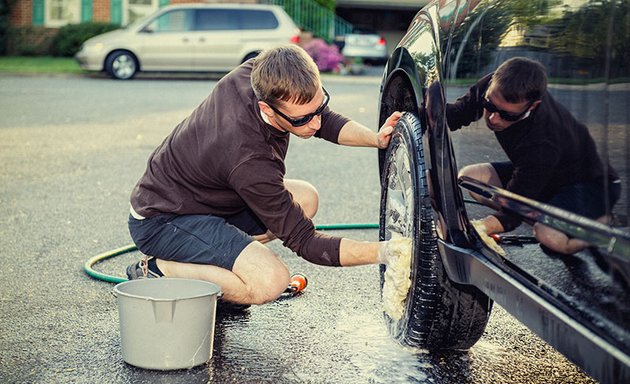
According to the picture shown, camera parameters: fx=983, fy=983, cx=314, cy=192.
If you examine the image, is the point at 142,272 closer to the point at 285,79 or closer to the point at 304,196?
the point at 304,196

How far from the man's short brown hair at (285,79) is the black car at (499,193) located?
365mm

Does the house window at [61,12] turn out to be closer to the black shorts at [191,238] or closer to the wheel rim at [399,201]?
the black shorts at [191,238]

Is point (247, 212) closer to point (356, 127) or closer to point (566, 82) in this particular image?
point (356, 127)

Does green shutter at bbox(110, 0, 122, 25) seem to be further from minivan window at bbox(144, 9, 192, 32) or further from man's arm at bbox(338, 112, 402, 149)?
man's arm at bbox(338, 112, 402, 149)

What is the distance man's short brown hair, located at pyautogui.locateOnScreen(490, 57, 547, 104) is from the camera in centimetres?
251

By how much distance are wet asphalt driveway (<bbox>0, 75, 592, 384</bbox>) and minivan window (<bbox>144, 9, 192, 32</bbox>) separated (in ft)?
36.6

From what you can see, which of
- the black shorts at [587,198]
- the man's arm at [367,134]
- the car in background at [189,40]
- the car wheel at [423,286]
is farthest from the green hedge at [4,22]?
the black shorts at [587,198]

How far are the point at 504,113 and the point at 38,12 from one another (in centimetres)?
2552

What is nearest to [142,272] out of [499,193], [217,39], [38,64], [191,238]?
[191,238]

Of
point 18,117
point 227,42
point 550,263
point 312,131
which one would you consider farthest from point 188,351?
point 227,42

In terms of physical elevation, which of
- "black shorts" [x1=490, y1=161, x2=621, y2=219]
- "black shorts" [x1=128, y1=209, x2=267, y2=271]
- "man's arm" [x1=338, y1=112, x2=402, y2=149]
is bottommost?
"black shorts" [x1=128, y1=209, x2=267, y2=271]

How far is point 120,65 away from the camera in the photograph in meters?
19.5

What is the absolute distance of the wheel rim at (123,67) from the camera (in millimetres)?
19500

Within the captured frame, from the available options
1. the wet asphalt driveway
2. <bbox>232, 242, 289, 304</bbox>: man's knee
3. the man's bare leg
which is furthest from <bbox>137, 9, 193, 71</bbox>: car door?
<bbox>232, 242, 289, 304</bbox>: man's knee
